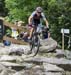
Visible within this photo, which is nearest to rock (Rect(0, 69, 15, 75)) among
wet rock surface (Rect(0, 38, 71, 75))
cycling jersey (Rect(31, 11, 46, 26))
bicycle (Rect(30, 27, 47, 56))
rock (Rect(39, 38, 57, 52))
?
wet rock surface (Rect(0, 38, 71, 75))

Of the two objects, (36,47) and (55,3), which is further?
(55,3)

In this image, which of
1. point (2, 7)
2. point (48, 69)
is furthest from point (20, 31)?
point (2, 7)

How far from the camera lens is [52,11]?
18609 millimetres

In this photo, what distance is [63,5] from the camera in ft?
59.9

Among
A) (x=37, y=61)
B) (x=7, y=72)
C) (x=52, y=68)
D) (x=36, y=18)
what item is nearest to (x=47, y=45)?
(x=36, y=18)

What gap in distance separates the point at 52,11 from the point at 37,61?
27.8 feet

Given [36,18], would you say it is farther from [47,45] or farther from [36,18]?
[47,45]

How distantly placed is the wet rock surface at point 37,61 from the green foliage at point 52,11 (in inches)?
226

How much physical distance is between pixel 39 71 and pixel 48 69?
0.29 meters

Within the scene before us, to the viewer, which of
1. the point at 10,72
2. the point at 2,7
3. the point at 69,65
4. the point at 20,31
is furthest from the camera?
the point at 2,7

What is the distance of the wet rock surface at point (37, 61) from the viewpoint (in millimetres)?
9297

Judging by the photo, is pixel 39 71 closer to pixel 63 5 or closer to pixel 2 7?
pixel 63 5

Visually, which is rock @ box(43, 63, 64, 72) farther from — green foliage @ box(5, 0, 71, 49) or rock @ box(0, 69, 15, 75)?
green foliage @ box(5, 0, 71, 49)

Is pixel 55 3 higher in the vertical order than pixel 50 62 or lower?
higher
